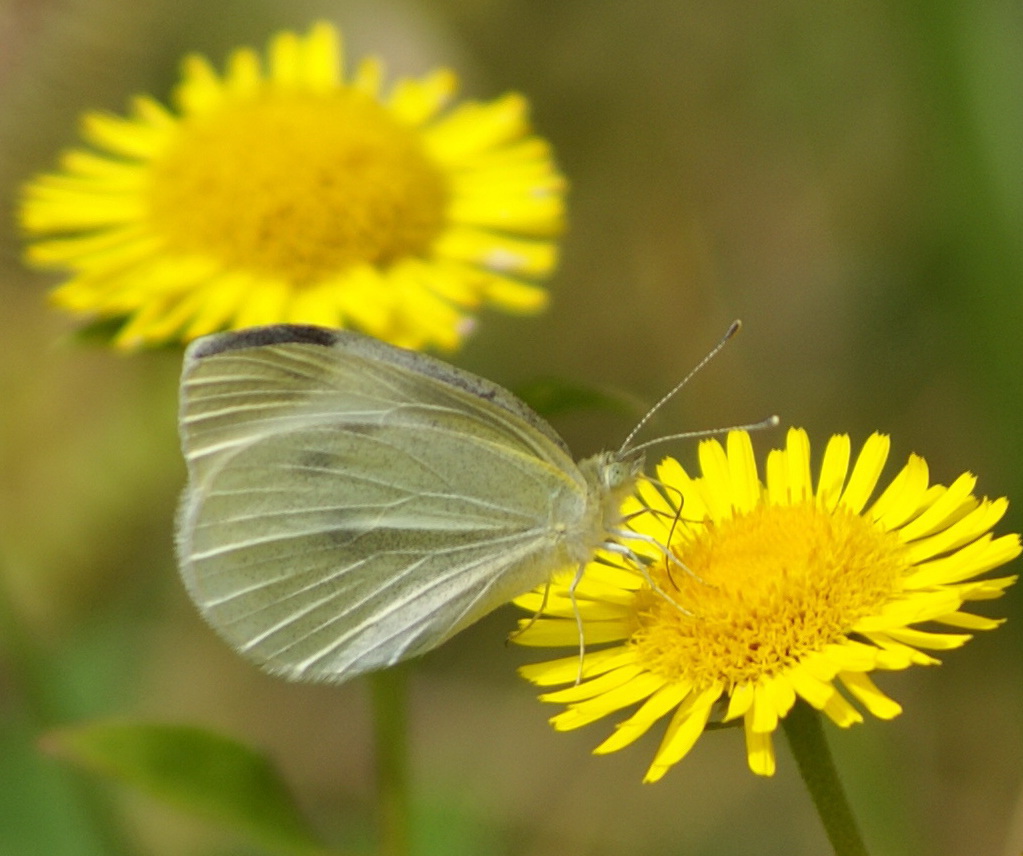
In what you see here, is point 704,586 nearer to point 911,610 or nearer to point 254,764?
point 911,610

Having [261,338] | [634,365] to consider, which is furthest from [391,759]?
[634,365]

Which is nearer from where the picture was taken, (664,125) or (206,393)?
(206,393)

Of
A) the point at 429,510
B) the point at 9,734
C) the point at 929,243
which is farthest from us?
the point at 929,243

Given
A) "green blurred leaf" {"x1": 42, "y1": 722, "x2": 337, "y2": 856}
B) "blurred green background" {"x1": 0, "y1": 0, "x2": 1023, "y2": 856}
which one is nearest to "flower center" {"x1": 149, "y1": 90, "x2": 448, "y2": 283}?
"blurred green background" {"x1": 0, "y1": 0, "x2": 1023, "y2": 856}

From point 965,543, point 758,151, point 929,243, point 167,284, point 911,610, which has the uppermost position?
point 758,151

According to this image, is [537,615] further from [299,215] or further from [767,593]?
[299,215]

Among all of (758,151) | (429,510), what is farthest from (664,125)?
(429,510)

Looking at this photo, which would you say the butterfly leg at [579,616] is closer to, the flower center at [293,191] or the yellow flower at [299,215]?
the yellow flower at [299,215]

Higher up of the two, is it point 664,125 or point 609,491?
point 664,125

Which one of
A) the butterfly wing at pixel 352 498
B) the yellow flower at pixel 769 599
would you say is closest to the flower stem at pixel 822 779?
the yellow flower at pixel 769 599
